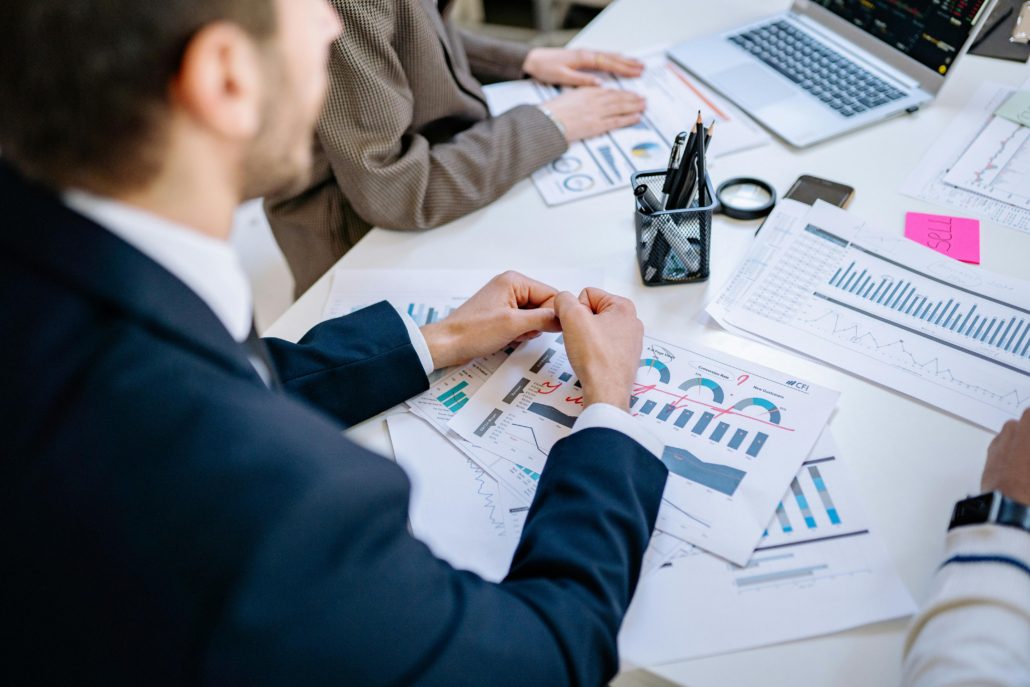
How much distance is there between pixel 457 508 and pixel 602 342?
0.24m

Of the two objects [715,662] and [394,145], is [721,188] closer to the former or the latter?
[394,145]

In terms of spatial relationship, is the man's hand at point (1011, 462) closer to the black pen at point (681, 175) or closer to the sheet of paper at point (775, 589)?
the sheet of paper at point (775, 589)

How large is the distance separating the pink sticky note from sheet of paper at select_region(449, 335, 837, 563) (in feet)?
1.01

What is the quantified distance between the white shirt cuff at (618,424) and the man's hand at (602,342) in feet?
0.06

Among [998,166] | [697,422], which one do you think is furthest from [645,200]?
[998,166]

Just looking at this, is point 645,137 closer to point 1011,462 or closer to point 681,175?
point 681,175

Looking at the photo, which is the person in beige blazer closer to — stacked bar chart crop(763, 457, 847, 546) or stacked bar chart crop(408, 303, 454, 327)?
stacked bar chart crop(408, 303, 454, 327)

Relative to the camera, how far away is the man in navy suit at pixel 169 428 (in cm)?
50

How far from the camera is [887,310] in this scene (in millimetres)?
918

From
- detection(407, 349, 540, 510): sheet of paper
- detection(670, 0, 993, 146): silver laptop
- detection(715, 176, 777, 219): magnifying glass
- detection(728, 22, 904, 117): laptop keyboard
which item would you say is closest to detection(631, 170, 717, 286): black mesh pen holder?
detection(715, 176, 777, 219): magnifying glass

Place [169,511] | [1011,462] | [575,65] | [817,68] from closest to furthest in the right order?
[169,511], [1011,462], [817,68], [575,65]

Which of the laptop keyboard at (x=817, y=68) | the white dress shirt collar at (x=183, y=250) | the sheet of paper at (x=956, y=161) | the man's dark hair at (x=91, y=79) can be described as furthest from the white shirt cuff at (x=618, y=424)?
the laptop keyboard at (x=817, y=68)

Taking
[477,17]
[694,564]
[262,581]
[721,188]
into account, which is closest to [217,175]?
[262,581]

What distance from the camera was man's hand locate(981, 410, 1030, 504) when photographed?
0.69 m
